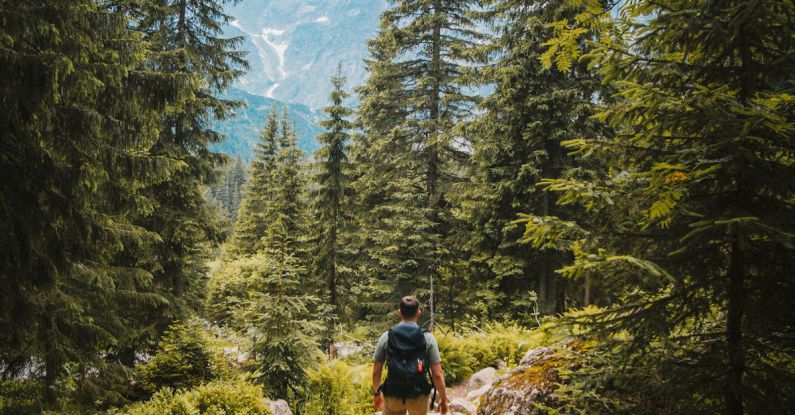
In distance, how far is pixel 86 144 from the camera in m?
6.23

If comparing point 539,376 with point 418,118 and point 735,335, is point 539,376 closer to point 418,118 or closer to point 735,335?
point 735,335

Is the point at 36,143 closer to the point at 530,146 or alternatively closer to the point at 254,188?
the point at 530,146

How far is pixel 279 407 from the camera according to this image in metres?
7.41

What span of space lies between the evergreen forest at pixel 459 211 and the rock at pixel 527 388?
44 millimetres

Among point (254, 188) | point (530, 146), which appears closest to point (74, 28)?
point (530, 146)

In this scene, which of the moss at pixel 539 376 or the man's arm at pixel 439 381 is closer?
the man's arm at pixel 439 381

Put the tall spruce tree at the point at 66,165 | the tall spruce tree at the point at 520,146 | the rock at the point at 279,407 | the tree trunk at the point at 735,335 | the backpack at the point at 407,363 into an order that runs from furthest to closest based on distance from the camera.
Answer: the tall spruce tree at the point at 520,146 < the rock at the point at 279,407 < the tall spruce tree at the point at 66,165 < the backpack at the point at 407,363 < the tree trunk at the point at 735,335

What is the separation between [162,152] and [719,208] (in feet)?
44.4

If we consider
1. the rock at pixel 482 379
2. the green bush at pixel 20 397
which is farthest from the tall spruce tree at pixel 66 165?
the rock at pixel 482 379

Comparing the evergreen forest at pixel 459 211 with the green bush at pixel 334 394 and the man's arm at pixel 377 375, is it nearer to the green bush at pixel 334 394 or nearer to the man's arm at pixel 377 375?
the green bush at pixel 334 394

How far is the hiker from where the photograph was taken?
4.64 metres

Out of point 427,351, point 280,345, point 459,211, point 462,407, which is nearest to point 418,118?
point 459,211

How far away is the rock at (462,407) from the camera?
7.50 m

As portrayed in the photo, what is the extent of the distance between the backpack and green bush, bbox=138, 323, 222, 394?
571 cm
